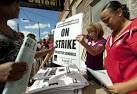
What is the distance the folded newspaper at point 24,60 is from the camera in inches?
57.2

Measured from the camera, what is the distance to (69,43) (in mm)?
3146

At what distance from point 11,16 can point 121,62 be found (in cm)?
77

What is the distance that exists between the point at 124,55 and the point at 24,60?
29.7 inches

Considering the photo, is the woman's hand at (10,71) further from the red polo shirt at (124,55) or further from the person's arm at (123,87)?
the red polo shirt at (124,55)

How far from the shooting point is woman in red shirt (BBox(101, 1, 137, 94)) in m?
1.96

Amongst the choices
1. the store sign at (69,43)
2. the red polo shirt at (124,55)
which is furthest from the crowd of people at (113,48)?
the store sign at (69,43)

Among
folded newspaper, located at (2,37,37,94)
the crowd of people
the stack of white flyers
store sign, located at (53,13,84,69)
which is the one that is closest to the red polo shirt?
the crowd of people

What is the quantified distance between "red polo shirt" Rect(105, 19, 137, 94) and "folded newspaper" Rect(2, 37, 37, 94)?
0.66 m

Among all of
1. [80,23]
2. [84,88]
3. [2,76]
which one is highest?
[80,23]

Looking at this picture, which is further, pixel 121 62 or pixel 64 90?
pixel 121 62

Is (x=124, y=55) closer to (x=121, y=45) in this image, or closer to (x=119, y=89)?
(x=121, y=45)

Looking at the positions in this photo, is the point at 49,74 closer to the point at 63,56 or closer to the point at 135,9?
the point at 63,56

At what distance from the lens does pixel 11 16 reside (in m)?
1.66

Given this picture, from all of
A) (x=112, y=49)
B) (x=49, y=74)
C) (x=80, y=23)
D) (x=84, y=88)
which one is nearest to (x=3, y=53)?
(x=84, y=88)
